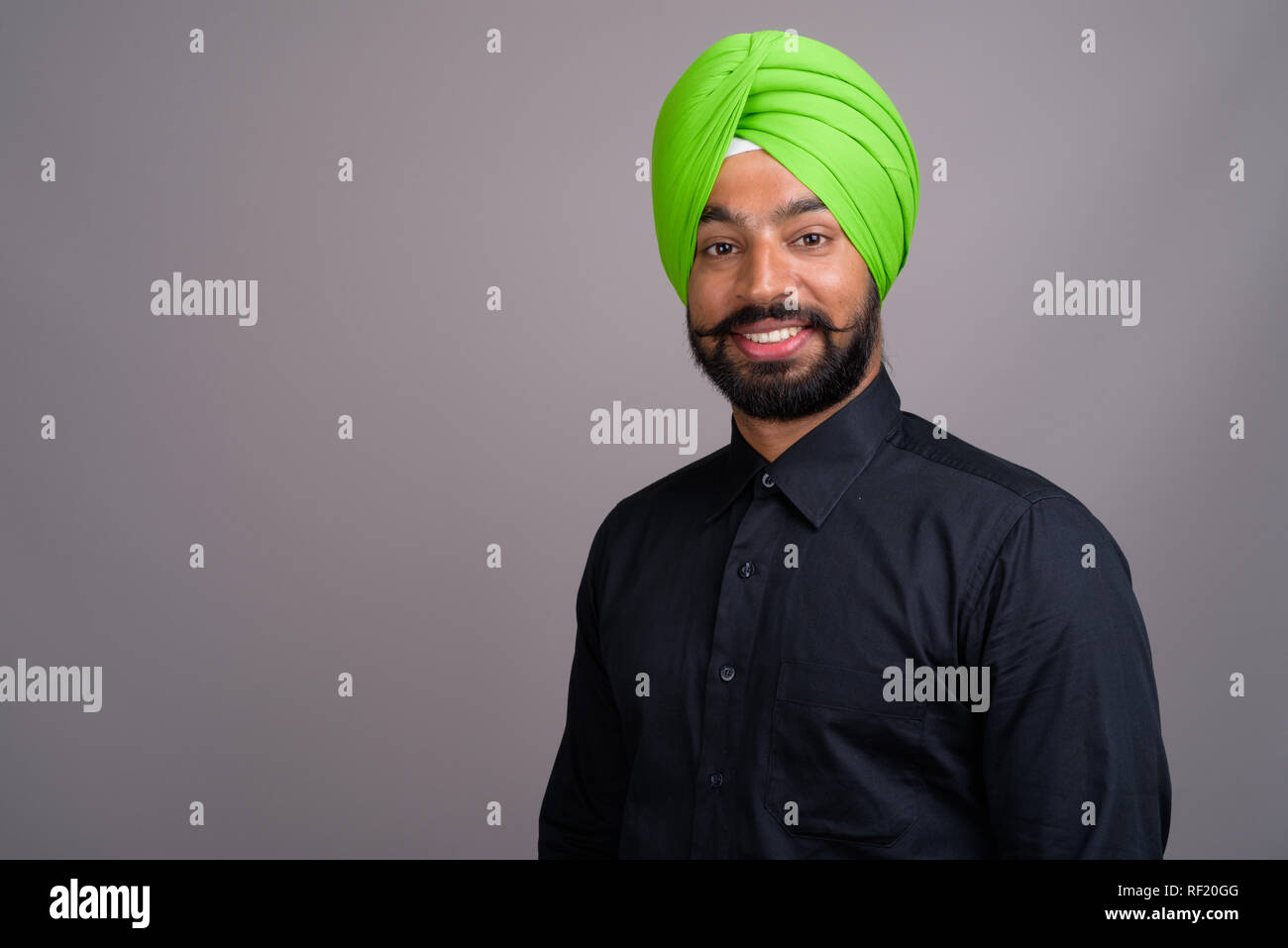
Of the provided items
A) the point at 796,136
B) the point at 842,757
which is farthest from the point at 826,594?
the point at 796,136

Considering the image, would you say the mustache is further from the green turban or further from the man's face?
the green turban

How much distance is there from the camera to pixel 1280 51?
153 inches

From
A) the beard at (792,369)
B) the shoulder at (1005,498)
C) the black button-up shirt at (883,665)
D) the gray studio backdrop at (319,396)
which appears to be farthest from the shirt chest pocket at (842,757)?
the gray studio backdrop at (319,396)

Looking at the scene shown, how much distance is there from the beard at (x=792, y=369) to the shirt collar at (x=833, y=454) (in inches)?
1.4

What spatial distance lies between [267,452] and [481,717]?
40.5 inches

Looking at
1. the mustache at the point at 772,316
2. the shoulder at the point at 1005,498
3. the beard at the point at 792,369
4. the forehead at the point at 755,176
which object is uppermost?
the forehead at the point at 755,176

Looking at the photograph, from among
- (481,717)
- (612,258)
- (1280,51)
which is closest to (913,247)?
(612,258)

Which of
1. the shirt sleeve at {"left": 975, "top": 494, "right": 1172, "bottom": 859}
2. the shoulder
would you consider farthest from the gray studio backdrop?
the shirt sleeve at {"left": 975, "top": 494, "right": 1172, "bottom": 859}

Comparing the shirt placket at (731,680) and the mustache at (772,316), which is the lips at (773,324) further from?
the shirt placket at (731,680)

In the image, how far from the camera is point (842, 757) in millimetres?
2061

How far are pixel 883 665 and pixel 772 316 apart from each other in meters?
0.58

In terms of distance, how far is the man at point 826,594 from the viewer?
194cm

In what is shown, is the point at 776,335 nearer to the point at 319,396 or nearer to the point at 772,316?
the point at 772,316
